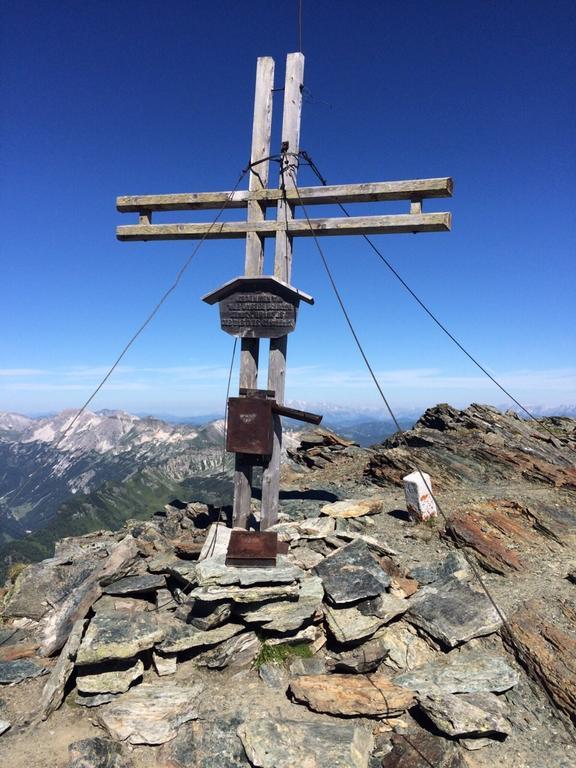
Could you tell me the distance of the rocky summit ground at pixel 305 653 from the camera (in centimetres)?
571

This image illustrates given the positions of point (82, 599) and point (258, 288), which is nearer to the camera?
point (82, 599)

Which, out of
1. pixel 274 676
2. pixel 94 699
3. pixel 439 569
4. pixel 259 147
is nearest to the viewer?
pixel 94 699

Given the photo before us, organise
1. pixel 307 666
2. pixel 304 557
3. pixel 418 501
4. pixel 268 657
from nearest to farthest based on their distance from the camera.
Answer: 1. pixel 307 666
2. pixel 268 657
3. pixel 304 557
4. pixel 418 501

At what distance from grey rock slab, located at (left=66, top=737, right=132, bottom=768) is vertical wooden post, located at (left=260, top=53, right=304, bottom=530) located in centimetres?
481

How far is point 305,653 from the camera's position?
23.6ft

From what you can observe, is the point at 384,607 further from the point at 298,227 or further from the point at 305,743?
the point at 298,227

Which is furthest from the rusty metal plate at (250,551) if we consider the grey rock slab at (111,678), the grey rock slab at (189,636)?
the grey rock slab at (111,678)

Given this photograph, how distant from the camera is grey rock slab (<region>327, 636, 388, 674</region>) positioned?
6832 mm

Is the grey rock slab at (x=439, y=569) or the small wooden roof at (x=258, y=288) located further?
the small wooden roof at (x=258, y=288)

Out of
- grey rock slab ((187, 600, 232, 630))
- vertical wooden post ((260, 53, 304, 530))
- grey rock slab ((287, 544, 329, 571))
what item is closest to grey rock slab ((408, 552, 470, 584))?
grey rock slab ((287, 544, 329, 571))

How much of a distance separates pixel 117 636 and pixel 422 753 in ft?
14.1

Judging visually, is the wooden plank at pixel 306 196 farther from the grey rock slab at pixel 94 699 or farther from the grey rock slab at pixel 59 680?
the grey rock slab at pixel 94 699

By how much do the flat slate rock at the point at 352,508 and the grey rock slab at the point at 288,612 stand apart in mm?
4031

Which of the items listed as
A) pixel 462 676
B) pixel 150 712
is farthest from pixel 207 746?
pixel 462 676
